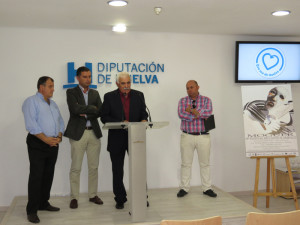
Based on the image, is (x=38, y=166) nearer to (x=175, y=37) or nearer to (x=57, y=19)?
(x=57, y=19)

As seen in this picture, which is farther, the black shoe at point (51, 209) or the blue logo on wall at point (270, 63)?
the blue logo on wall at point (270, 63)

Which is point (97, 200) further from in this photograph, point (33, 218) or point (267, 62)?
point (267, 62)

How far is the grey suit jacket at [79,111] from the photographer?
5.08 m

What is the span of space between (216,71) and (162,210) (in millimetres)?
2899

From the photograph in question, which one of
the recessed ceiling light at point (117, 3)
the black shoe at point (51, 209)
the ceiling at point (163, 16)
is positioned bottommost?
the black shoe at point (51, 209)

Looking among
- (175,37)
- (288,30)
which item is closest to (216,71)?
(175,37)

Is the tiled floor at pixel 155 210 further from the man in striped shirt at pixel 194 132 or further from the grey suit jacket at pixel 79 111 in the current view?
the grey suit jacket at pixel 79 111

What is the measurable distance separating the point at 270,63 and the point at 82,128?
374cm

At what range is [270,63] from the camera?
6.95 metres

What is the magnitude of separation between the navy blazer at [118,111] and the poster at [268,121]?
6.02 ft

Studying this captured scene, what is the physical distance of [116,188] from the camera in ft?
16.6

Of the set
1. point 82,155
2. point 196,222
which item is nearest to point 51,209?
point 82,155

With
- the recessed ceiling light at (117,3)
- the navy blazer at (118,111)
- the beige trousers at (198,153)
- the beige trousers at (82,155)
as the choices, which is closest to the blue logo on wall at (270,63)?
the beige trousers at (198,153)

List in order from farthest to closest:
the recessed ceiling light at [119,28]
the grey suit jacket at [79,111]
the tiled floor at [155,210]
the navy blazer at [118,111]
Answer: the recessed ceiling light at [119,28], the grey suit jacket at [79,111], the navy blazer at [118,111], the tiled floor at [155,210]
